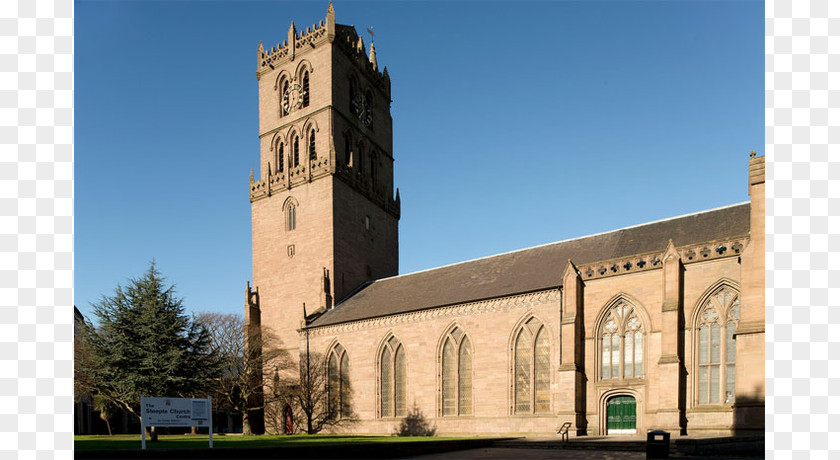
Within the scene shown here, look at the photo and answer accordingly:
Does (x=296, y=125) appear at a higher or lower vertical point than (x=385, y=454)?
higher

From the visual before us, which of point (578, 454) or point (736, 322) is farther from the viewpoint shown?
point (736, 322)

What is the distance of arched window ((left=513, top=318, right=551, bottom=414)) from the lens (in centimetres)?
3181

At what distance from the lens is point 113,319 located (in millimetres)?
31500

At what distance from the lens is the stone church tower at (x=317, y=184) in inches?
1801

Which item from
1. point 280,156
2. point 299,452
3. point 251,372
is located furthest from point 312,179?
point 299,452

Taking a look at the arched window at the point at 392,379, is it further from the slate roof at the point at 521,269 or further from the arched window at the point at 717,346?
the arched window at the point at 717,346

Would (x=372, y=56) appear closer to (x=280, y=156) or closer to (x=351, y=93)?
(x=351, y=93)

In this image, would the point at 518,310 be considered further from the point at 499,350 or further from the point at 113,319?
the point at 113,319

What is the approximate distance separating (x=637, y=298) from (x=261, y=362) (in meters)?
27.3

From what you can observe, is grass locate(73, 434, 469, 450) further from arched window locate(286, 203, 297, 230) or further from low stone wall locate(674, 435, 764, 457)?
arched window locate(286, 203, 297, 230)

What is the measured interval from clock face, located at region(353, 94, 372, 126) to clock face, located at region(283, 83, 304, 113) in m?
4.72

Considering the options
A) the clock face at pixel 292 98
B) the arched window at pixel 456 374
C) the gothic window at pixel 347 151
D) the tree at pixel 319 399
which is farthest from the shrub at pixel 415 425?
the clock face at pixel 292 98

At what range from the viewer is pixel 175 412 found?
70.1 ft

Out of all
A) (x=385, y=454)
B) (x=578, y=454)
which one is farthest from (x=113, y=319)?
(x=578, y=454)
